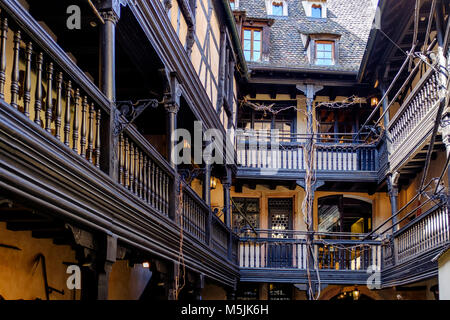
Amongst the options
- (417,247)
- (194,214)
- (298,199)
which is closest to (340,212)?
(298,199)

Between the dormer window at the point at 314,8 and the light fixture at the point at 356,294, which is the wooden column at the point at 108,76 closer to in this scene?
the light fixture at the point at 356,294

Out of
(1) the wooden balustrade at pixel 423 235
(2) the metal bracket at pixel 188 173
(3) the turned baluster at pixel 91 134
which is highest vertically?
(2) the metal bracket at pixel 188 173

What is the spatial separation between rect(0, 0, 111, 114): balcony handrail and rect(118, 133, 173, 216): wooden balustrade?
786 millimetres

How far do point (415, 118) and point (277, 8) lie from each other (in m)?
10.9

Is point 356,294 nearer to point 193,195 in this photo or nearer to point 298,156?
point 298,156

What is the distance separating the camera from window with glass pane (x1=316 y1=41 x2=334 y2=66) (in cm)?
2022

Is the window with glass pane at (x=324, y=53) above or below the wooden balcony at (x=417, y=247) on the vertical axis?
above

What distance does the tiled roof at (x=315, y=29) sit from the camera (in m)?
20.4

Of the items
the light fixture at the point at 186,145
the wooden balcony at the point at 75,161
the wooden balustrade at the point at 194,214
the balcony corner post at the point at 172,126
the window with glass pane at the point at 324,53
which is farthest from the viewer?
the window with glass pane at the point at 324,53

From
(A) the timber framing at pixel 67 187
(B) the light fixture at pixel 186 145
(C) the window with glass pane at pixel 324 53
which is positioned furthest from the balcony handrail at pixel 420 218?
(C) the window with glass pane at pixel 324 53

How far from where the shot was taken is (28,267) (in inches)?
321

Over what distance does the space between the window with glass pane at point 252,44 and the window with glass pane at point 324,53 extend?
187cm

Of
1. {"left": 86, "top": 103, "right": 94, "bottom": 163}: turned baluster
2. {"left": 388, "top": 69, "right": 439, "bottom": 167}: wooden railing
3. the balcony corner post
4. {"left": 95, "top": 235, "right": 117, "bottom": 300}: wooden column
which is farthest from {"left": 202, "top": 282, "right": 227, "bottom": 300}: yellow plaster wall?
{"left": 86, "top": 103, "right": 94, "bottom": 163}: turned baluster
